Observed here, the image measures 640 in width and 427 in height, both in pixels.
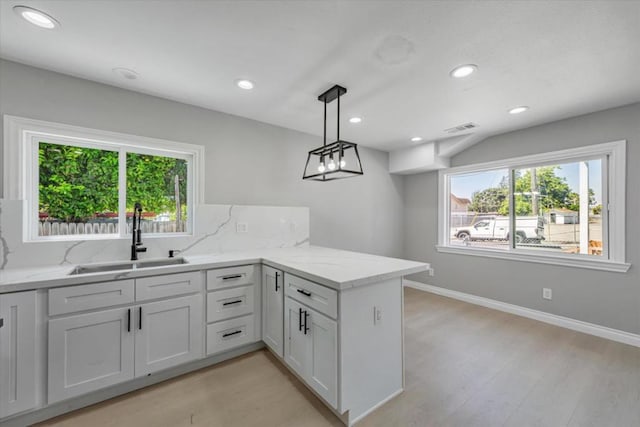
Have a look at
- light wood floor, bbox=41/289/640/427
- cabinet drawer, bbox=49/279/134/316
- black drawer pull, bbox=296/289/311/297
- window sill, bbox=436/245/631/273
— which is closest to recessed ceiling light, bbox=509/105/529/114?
window sill, bbox=436/245/631/273

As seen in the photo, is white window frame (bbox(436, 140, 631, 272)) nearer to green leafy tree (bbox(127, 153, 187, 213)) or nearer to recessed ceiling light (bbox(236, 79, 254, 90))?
recessed ceiling light (bbox(236, 79, 254, 90))

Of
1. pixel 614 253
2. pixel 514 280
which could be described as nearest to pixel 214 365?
pixel 514 280

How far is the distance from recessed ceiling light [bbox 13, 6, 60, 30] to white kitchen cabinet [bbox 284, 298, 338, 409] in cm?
232

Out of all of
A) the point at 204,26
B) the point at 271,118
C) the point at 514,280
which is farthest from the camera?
the point at 514,280

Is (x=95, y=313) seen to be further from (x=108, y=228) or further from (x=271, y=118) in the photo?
(x=271, y=118)

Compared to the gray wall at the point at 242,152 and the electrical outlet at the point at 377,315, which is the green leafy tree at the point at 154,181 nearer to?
the gray wall at the point at 242,152

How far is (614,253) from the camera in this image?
275 cm

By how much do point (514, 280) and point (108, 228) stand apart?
4.67 meters

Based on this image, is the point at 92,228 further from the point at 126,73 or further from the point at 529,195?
the point at 529,195

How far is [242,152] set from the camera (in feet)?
9.98

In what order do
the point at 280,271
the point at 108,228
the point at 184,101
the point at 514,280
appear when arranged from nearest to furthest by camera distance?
the point at 280,271
the point at 108,228
the point at 184,101
the point at 514,280

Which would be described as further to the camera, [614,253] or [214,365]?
[614,253]

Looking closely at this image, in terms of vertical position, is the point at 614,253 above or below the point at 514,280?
above

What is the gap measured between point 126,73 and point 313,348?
8.43 feet
